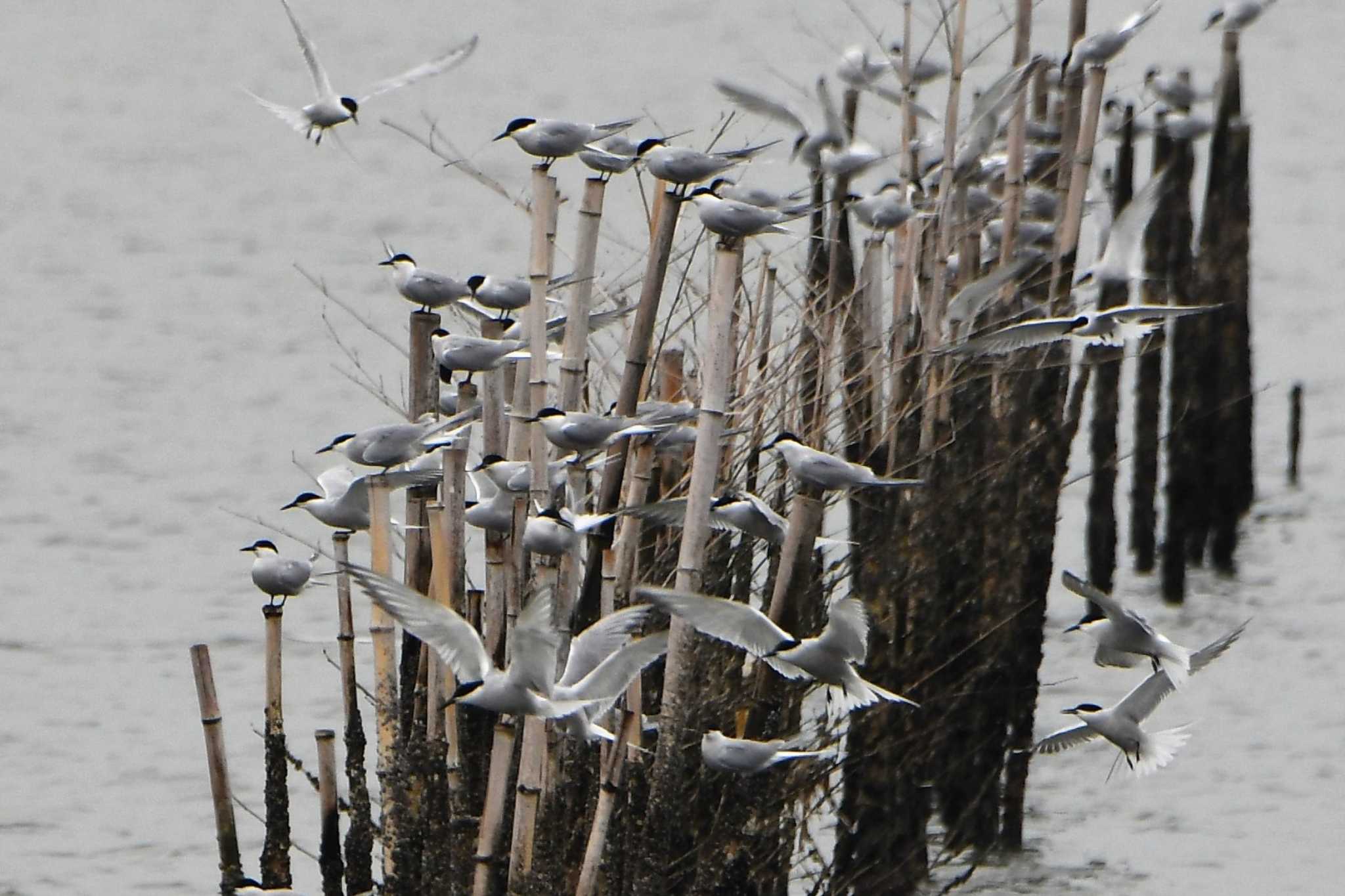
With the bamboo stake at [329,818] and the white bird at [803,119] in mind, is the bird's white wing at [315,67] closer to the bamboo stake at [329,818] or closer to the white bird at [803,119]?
the white bird at [803,119]

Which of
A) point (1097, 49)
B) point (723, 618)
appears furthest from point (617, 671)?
point (1097, 49)

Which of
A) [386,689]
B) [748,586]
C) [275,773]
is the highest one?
[748,586]

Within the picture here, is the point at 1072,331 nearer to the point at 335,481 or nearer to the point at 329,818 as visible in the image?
the point at 335,481

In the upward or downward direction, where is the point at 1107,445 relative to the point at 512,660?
upward

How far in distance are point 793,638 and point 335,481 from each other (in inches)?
43.2

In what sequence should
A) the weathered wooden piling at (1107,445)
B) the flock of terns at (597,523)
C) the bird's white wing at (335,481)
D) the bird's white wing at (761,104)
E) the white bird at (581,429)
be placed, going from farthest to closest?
the weathered wooden piling at (1107,445)
the bird's white wing at (761,104)
the bird's white wing at (335,481)
the white bird at (581,429)
the flock of terns at (597,523)

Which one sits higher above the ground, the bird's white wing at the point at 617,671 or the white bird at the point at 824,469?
the white bird at the point at 824,469

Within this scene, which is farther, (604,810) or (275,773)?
(275,773)

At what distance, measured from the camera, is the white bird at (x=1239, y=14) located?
→ 11.3m

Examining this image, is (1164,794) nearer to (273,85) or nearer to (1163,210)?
(1163,210)

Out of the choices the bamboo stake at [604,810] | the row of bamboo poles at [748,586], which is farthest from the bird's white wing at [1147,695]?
the bamboo stake at [604,810]

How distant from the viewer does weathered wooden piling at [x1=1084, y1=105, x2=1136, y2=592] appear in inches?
409

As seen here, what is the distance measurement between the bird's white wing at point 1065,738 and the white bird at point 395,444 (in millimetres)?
2135

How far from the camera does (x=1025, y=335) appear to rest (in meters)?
6.48
